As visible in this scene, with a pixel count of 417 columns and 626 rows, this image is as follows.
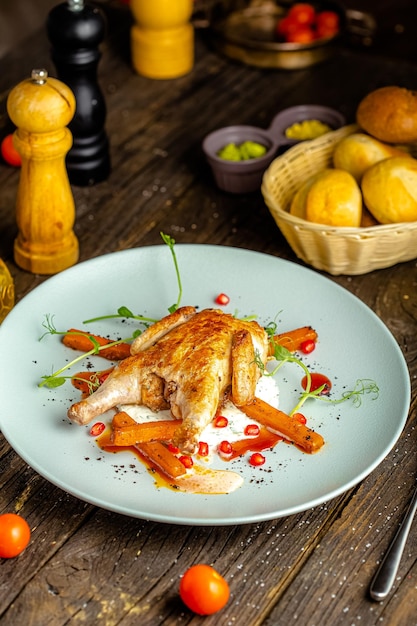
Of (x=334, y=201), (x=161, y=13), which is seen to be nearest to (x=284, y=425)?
(x=334, y=201)

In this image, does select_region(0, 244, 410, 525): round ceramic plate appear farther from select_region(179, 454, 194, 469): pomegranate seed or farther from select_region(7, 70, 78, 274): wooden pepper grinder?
select_region(7, 70, 78, 274): wooden pepper grinder

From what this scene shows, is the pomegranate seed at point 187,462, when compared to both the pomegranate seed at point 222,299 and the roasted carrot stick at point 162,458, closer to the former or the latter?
the roasted carrot stick at point 162,458

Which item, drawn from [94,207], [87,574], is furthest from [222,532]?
[94,207]

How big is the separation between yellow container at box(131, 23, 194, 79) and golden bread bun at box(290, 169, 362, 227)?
44.1 inches

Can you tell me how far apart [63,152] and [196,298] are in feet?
1.61

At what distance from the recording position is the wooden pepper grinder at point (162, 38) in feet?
10.2

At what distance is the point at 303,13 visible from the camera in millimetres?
3289

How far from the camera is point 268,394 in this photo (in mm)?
1929

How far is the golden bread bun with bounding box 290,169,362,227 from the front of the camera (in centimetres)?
230

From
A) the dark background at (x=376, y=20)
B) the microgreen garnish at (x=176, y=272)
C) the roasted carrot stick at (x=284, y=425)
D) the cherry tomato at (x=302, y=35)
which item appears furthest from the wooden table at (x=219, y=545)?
the dark background at (x=376, y=20)

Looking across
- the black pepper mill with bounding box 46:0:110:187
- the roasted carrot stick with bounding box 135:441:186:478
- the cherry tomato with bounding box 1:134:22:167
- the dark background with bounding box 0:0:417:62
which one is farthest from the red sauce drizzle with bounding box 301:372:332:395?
the dark background with bounding box 0:0:417:62

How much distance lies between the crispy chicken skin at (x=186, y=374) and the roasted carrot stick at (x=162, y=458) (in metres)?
0.07

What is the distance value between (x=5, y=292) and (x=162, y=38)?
137 cm

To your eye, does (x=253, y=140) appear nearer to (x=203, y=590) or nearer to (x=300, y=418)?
(x=300, y=418)
